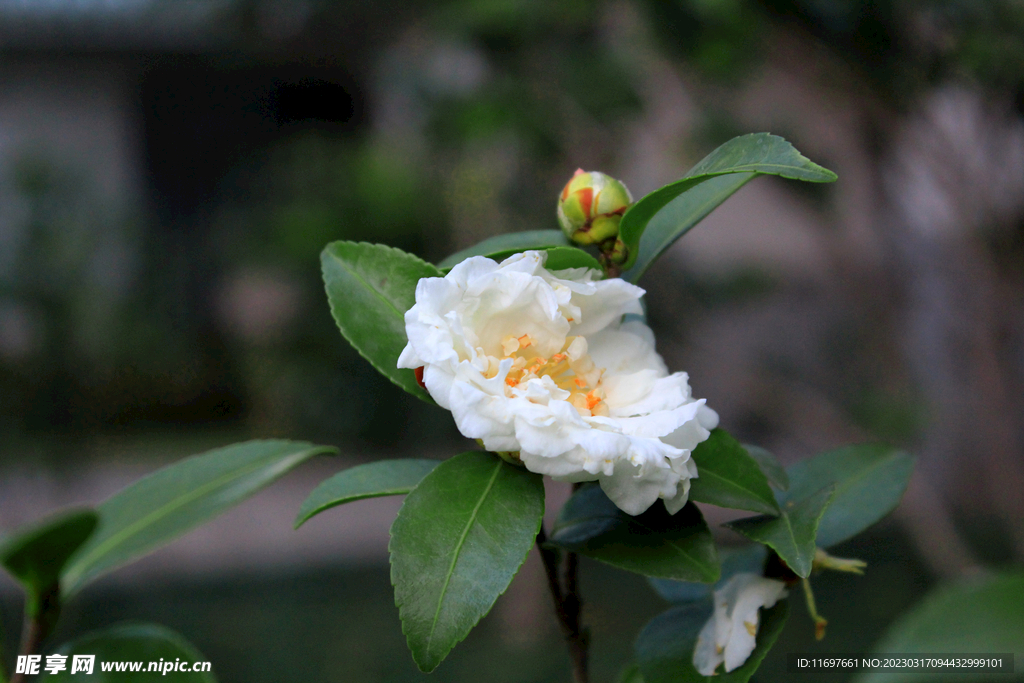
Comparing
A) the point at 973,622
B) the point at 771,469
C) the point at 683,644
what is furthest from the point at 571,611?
the point at 973,622

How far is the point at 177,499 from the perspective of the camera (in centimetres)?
77

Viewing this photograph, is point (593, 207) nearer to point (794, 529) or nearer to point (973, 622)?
point (794, 529)

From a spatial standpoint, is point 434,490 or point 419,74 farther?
point 419,74

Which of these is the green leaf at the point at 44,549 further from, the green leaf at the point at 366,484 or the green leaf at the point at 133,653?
the green leaf at the point at 366,484

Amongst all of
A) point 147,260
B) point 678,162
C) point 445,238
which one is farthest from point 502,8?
point 147,260

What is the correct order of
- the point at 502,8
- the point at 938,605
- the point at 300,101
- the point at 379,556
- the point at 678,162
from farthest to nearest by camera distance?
the point at 300,101 < the point at 379,556 < the point at 678,162 < the point at 502,8 < the point at 938,605

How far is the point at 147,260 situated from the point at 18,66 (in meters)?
2.69

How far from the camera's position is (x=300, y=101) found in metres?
7.25

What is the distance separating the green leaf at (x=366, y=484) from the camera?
58 centimetres

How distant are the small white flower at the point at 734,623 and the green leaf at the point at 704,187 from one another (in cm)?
27

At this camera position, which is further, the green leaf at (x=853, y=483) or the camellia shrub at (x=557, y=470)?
the green leaf at (x=853, y=483)

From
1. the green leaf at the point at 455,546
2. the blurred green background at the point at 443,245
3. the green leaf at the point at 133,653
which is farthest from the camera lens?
the blurred green background at the point at 443,245

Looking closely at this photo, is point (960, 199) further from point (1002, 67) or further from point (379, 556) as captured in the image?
point (379, 556)

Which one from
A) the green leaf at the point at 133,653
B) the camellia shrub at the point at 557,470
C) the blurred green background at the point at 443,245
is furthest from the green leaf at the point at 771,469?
the blurred green background at the point at 443,245
